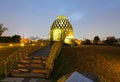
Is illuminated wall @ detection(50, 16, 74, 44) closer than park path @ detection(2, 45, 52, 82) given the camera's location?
No

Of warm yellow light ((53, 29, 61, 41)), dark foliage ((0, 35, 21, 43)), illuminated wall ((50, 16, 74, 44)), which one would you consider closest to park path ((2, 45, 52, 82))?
dark foliage ((0, 35, 21, 43))

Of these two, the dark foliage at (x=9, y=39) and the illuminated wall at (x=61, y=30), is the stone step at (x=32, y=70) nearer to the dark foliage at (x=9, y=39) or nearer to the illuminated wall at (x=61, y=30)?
the dark foliage at (x=9, y=39)

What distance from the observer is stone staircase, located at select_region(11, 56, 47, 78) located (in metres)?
14.3

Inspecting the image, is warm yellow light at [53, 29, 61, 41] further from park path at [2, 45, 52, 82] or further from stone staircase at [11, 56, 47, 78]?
stone staircase at [11, 56, 47, 78]

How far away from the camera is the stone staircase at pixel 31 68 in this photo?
47.0ft

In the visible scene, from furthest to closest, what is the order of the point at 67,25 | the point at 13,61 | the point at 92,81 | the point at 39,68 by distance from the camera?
the point at 67,25, the point at 13,61, the point at 39,68, the point at 92,81

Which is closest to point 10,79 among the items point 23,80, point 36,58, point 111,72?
point 23,80

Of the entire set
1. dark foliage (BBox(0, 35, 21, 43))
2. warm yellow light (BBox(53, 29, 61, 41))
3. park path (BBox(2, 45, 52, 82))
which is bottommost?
park path (BBox(2, 45, 52, 82))

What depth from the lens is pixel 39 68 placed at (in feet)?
50.7

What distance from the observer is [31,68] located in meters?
15.5

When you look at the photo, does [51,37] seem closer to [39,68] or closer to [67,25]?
[67,25]

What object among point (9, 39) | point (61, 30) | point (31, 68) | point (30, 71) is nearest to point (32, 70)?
point (30, 71)

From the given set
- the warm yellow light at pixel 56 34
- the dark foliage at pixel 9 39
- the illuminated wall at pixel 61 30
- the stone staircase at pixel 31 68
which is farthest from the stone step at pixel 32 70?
the warm yellow light at pixel 56 34

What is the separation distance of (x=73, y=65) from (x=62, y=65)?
869mm
